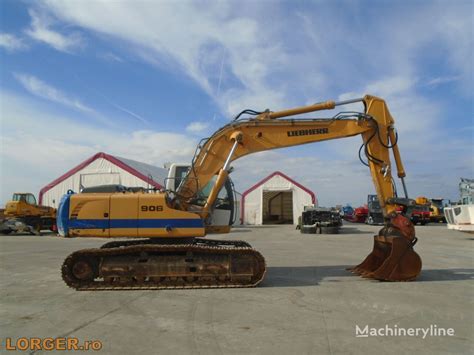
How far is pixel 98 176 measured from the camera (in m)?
31.4

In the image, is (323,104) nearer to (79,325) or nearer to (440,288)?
(440,288)

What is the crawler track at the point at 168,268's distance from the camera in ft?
Answer: 28.2

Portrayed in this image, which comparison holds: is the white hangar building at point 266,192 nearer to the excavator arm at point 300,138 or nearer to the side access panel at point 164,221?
the excavator arm at point 300,138

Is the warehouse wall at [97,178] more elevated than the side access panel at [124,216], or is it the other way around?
the warehouse wall at [97,178]

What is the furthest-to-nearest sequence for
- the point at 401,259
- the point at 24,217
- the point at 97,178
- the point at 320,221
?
the point at 97,178 → the point at 24,217 → the point at 320,221 → the point at 401,259

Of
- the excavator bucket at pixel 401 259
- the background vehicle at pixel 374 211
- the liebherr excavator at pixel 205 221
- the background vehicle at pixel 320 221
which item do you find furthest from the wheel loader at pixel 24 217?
the background vehicle at pixel 374 211

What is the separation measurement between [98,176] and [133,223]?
24.2 metres

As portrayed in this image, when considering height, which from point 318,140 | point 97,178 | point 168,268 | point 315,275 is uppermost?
point 97,178

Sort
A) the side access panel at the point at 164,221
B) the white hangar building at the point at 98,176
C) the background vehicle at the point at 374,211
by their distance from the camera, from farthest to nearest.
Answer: the background vehicle at the point at 374,211, the white hangar building at the point at 98,176, the side access panel at the point at 164,221

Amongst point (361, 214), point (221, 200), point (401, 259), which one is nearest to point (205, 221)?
point (221, 200)

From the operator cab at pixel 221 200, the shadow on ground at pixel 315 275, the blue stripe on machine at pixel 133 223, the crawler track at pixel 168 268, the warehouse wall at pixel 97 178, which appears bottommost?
the shadow on ground at pixel 315 275

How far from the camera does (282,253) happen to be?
48.0 ft

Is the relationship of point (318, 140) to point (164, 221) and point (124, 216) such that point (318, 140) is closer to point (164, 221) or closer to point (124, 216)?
point (164, 221)

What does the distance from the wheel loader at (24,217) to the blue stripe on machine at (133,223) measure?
22191 millimetres
